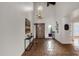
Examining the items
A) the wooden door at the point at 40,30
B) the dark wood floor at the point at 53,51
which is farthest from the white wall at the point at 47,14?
the dark wood floor at the point at 53,51

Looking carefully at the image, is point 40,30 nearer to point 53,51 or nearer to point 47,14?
point 47,14

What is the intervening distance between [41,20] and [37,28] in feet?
2.42

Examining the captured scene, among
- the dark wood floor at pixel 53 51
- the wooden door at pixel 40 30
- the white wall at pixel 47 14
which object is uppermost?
the white wall at pixel 47 14

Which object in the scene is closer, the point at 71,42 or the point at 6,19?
the point at 6,19

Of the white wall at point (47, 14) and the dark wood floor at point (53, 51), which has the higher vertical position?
the white wall at point (47, 14)

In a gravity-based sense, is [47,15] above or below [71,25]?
above

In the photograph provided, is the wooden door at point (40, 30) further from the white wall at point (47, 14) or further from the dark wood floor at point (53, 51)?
the dark wood floor at point (53, 51)

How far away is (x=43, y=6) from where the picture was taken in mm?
9602

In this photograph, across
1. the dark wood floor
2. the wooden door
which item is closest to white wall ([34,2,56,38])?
the wooden door

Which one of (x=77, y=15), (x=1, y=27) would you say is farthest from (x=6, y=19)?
(x=77, y=15)

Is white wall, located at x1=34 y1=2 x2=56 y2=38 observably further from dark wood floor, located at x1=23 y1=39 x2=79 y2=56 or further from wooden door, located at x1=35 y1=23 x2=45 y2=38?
dark wood floor, located at x1=23 y1=39 x2=79 y2=56

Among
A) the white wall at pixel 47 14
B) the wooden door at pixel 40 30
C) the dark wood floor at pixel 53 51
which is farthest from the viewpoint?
the wooden door at pixel 40 30

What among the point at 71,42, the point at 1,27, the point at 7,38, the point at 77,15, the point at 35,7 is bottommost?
the point at 71,42

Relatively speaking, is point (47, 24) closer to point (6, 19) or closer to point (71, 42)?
point (71, 42)
